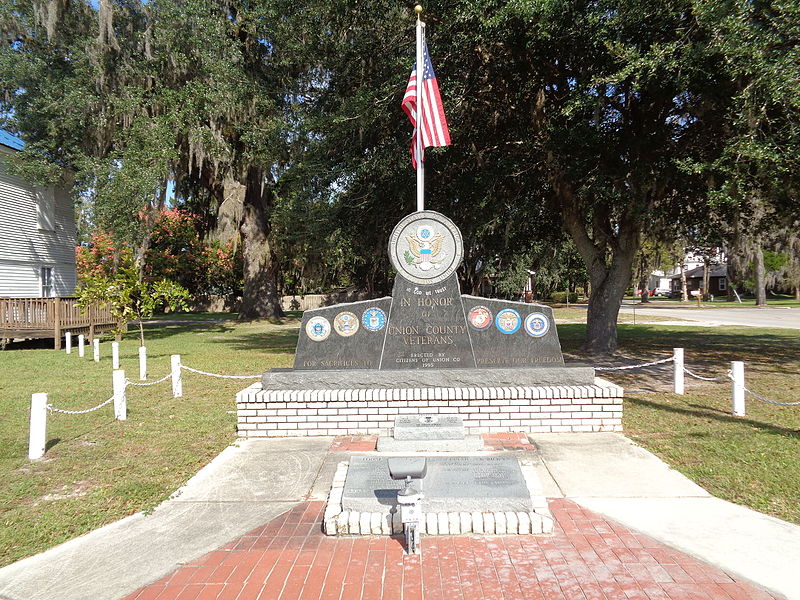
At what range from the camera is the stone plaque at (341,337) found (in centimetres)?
778

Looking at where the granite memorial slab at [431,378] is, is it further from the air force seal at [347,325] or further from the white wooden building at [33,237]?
the white wooden building at [33,237]

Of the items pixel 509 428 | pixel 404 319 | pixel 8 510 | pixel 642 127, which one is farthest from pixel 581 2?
pixel 8 510

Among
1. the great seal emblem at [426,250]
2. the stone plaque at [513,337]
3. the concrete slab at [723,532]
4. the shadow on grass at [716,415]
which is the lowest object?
the shadow on grass at [716,415]

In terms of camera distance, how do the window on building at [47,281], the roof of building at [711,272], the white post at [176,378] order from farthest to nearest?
the roof of building at [711,272] → the window on building at [47,281] → the white post at [176,378]

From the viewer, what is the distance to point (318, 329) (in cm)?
786

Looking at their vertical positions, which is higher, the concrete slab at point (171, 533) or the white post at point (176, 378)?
the white post at point (176, 378)


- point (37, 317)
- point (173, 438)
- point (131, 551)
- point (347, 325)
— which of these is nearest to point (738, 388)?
point (347, 325)

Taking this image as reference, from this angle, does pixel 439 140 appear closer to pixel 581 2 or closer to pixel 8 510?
pixel 581 2

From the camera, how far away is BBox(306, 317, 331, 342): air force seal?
784 centimetres

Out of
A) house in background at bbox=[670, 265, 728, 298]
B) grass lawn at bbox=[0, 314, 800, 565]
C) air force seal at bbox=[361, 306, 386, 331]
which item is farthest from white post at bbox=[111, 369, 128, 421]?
house in background at bbox=[670, 265, 728, 298]

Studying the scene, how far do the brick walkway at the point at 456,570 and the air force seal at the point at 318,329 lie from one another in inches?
144

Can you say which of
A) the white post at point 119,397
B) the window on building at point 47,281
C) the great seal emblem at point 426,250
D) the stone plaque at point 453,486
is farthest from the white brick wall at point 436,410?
the window on building at point 47,281

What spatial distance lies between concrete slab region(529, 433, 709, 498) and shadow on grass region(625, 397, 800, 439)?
7.17 ft

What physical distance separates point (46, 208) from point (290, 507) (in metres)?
24.4
